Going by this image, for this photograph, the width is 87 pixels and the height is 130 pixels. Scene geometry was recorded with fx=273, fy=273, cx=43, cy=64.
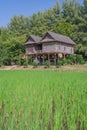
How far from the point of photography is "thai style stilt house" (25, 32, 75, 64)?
37.3 m

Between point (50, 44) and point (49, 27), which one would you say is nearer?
point (50, 44)

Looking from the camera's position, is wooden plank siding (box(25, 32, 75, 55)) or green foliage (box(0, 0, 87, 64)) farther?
green foliage (box(0, 0, 87, 64))

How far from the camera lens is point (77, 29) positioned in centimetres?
4175

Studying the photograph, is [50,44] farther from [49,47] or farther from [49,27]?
[49,27]

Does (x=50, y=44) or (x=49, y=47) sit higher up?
(x=50, y=44)

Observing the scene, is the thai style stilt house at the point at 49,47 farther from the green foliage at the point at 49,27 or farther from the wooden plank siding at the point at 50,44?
the green foliage at the point at 49,27

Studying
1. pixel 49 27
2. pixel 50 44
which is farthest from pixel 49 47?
pixel 49 27

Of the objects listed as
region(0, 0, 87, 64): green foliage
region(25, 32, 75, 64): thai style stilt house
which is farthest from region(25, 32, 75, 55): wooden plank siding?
region(0, 0, 87, 64): green foliage

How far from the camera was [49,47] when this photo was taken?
37.7 m

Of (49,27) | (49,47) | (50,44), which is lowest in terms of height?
(49,47)

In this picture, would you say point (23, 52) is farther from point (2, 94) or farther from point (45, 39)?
point (2, 94)

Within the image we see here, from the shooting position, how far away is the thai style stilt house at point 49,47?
122 ft

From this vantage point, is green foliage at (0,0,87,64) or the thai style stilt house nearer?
the thai style stilt house

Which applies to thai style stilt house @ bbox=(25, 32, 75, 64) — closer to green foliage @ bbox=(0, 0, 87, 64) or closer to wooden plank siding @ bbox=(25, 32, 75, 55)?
wooden plank siding @ bbox=(25, 32, 75, 55)
